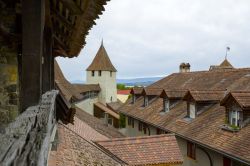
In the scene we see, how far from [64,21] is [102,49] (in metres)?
50.8

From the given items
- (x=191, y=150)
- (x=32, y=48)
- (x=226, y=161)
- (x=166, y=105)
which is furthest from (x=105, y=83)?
(x=32, y=48)

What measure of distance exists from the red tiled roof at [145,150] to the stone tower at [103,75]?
42.7 meters

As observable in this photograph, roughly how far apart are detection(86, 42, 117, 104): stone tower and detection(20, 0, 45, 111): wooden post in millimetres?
52557

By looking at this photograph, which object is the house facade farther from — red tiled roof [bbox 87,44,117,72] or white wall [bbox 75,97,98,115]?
red tiled roof [bbox 87,44,117,72]

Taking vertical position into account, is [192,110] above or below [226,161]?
above

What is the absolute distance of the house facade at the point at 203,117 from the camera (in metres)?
14.3

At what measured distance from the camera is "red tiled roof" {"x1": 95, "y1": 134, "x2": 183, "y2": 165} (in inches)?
511

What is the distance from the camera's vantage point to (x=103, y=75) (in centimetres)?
5756

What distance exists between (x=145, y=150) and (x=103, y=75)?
145 feet

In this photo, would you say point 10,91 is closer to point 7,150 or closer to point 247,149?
point 7,150

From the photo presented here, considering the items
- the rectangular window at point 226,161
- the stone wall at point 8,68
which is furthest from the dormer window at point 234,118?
the stone wall at point 8,68

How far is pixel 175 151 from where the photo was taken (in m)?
13.7

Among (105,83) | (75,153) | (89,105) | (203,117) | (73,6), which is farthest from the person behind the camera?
(105,83)

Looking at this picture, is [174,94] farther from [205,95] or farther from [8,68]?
[8,68]
